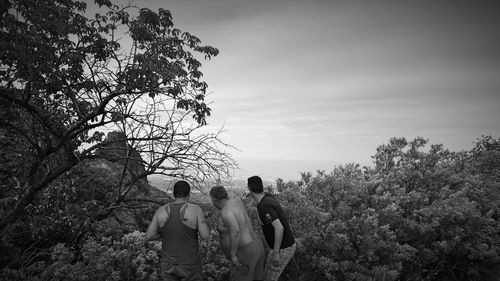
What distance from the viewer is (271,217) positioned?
172 inches

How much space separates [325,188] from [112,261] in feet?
16.3

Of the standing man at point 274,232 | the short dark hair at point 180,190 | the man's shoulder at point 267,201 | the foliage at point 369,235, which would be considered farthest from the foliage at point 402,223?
the short dark hair at point 180,190

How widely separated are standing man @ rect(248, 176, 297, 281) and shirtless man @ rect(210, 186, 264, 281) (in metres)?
0.22

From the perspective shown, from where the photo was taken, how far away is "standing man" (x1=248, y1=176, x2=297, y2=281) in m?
4.34

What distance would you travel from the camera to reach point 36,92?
549 centimetres

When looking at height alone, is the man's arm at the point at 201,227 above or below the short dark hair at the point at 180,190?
below

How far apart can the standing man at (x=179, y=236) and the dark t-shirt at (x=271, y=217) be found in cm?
88

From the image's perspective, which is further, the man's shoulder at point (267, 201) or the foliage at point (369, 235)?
the foliage at point (369, 235)

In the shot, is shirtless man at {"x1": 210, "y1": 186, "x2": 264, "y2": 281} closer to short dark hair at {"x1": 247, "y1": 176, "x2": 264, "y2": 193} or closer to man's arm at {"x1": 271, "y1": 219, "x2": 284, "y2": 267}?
man's arm at {"x1": 271, "y1": 219, "x2": 284, "y2": 267}

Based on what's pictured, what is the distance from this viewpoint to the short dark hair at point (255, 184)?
4652mm

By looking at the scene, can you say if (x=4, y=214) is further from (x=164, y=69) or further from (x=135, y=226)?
(x=164, y=69)

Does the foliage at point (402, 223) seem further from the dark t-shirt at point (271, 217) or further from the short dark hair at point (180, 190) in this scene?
the short dark hair at point (180, 190)

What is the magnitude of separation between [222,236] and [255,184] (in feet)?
2.96

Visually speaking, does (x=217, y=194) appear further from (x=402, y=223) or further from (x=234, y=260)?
(x=402, y=223)
